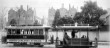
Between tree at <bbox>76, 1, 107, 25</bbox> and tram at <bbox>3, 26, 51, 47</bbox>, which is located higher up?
tree at <bbox>76, 1, 107, 25</bbox>

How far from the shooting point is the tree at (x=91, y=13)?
455 inches

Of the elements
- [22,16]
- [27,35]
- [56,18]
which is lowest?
[27,35]

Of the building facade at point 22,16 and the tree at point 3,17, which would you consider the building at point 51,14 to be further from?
the tree at point 3,17

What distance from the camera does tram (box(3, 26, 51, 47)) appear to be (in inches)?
400

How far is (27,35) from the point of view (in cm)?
1020

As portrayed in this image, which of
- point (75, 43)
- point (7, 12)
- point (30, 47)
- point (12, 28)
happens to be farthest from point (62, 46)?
point (7, 12)

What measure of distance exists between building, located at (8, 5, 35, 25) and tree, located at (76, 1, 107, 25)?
2.81 m

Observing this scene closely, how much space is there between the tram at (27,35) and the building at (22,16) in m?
2.47

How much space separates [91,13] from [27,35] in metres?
3.51

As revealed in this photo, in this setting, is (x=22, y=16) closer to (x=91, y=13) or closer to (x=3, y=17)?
(x=3, y=17)

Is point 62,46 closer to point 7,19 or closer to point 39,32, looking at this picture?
point 39,32

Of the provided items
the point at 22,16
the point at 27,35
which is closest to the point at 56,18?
the point at 22,16

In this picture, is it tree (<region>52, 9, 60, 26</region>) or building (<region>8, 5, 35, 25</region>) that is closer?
tree (<region>52, 9, 60, 26</region>)

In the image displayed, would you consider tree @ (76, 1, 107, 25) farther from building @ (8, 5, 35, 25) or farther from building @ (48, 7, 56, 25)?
building @ (8, 5, 35, 25)
